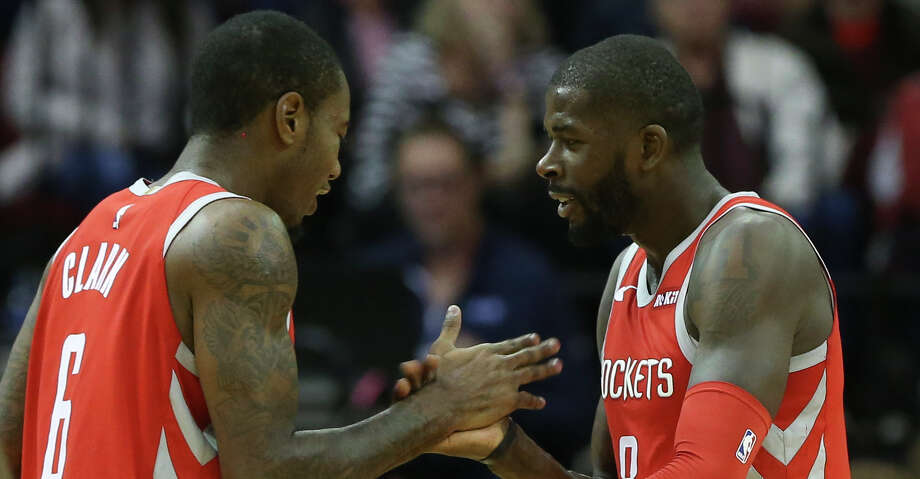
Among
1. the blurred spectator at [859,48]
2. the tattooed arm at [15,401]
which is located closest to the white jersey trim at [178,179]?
the tattooed arm at [15,401]

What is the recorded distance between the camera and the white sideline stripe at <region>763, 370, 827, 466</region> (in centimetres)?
375

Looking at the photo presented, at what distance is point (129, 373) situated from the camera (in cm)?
357

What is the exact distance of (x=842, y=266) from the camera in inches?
318

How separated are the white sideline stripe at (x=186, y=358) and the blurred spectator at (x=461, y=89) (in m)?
4.62

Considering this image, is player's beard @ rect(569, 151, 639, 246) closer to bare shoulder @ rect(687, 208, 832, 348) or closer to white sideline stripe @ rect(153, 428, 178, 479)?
bare shoulder @ rect(687, 208, 832, 348)

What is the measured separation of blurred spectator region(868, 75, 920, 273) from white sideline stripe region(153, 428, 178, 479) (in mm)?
5599

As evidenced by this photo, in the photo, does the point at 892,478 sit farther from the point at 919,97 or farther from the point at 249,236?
the point at 249,236

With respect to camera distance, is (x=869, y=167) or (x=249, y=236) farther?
(x=869, y=167)

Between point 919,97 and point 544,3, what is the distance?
262 centimetres

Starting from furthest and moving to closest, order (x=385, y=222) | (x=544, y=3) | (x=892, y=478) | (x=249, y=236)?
(x=544, y=3), (x=385, y=222), (x=892, y=478), (x=249, y=236)

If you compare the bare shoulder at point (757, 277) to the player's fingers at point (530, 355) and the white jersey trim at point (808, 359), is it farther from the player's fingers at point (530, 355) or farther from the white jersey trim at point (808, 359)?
the player's fingers at point (530, 355)

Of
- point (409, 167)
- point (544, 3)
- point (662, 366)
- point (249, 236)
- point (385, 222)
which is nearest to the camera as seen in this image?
point (249, 236)

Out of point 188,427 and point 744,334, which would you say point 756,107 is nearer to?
point 744,334

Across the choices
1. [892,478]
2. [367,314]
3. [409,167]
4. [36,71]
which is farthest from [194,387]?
[36,71]
